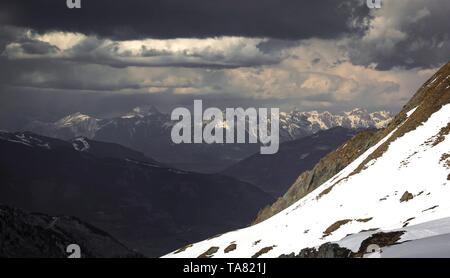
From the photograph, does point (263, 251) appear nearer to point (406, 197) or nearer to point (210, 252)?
point (210, 252)

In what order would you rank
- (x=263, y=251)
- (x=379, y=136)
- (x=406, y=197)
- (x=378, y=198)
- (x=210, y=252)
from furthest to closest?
1. (x=379, y=136)
2. (x=210, y=252)
3. (x=263, y=251)
4. (x=378, y=198)
5. (x=406, y=197)

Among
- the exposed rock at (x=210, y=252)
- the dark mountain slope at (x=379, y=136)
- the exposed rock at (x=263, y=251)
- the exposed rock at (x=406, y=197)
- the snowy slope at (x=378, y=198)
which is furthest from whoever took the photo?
the exposed rock at (x=210, y=252)

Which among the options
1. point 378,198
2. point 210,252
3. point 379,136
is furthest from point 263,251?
point 379,136

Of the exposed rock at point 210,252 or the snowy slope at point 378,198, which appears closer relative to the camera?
→ the snowy slope at point 378,198

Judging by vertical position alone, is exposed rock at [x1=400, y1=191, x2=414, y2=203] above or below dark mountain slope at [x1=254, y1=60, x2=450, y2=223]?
below

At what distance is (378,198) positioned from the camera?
88.3 m

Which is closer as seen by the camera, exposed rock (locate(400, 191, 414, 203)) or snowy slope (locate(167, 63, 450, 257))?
snowy slope (locate(167, 63, 450, 257))

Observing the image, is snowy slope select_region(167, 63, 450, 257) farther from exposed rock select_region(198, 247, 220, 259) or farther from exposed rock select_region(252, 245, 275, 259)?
exposed rock select_region(198, 247, 220, 259)

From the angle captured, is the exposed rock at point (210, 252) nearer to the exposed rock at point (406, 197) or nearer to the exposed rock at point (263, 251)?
the exposed rock at point (263, 251)

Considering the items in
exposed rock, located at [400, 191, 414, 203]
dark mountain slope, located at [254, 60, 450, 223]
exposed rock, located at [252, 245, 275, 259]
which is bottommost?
exposed rock, located at [252, 245, 275, 259]

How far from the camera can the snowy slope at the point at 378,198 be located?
251ft

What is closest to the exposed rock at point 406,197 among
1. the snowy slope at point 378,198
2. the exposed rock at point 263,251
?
the snowy slope at point 378,198

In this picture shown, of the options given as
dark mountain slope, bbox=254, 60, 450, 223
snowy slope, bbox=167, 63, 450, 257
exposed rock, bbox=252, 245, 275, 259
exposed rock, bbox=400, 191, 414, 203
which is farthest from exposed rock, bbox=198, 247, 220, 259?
exposed rock, bbox=400, 191, 414, 203

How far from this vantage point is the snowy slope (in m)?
76.4
